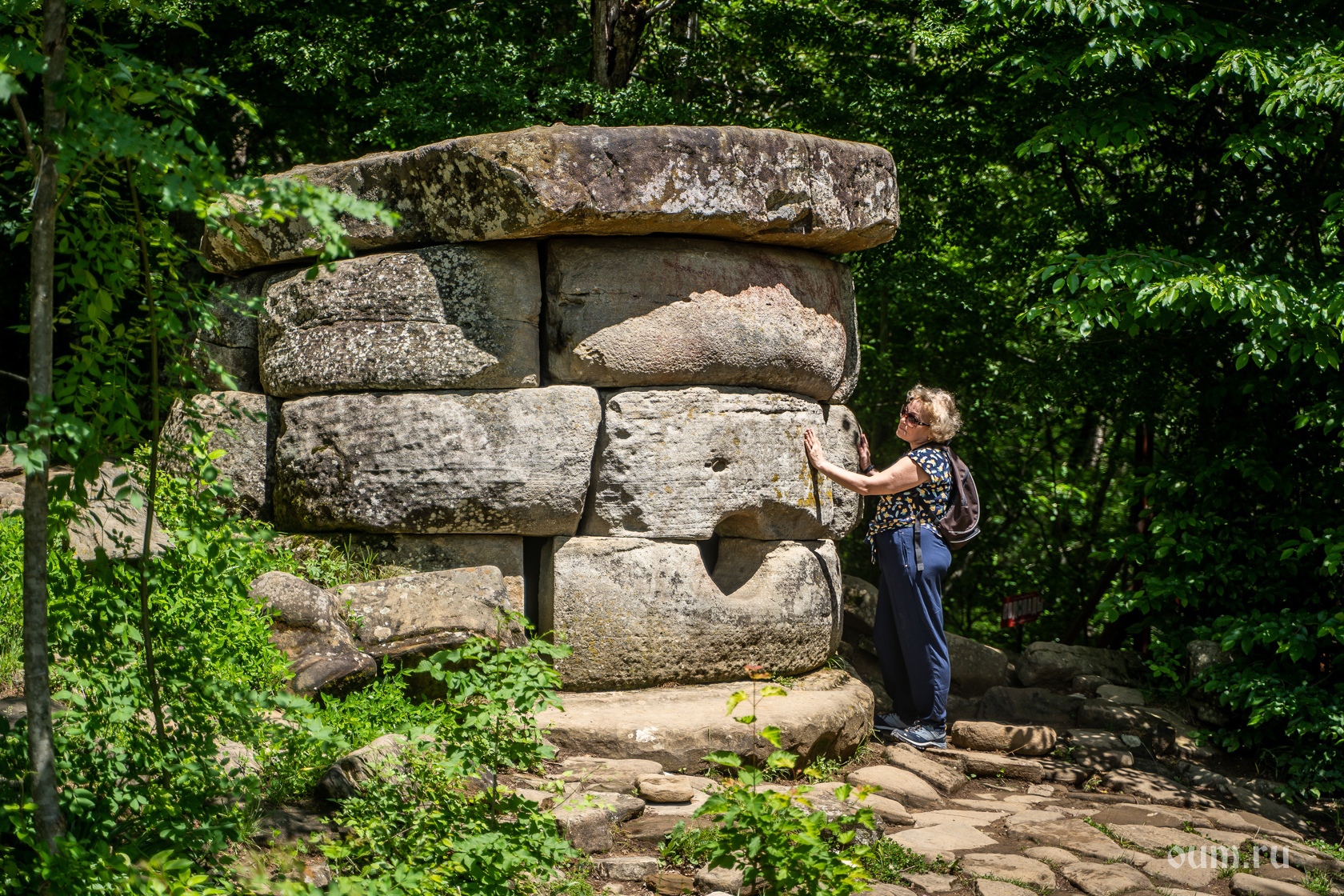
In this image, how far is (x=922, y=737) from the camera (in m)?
5.07

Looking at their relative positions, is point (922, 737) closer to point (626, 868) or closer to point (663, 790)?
point (663, 790)

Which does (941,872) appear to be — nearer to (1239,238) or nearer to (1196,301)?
(1196,301)

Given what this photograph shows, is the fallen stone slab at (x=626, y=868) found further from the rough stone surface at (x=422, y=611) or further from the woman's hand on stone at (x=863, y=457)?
the woman's hand on stone at (x=863, y=457)

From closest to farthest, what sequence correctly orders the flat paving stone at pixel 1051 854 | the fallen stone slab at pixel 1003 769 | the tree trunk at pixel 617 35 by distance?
1. the flat paving stone at pixel 1051 854
2. the fallen stone slab at pixel 1003 769
3. the tree trunk at pixel 617 35

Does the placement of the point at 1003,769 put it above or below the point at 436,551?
below

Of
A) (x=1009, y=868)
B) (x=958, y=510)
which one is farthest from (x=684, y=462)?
(x=1009, y=868)

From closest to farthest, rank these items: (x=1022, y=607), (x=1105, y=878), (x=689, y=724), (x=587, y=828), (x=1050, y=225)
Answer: (x=587, y=828) → (x=1105, y=878) → (x=689, y=724) → (x=1022, y=607) → (x=1050, y=225)

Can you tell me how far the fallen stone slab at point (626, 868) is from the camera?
3.26 metres

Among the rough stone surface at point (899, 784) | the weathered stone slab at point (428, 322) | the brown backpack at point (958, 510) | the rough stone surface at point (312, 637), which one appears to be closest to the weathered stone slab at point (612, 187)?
the weathered stone slab at point (428, 322)

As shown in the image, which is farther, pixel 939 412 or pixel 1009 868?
pixel 939 412

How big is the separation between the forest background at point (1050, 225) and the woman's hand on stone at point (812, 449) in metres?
1.15

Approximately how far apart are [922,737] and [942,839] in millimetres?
1232

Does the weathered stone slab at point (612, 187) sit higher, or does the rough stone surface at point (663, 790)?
the weathered stone slab at point (612, 187)

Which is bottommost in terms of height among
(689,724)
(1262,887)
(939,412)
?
(1262,887)
